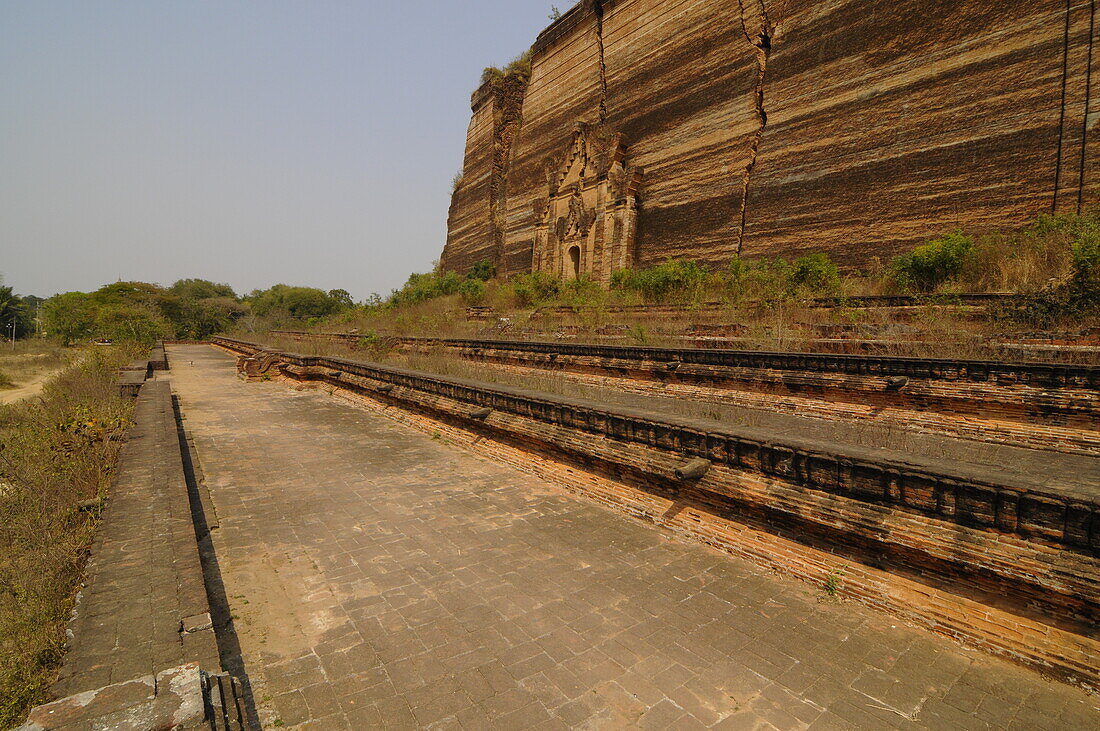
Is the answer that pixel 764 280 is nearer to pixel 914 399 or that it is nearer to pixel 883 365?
pixel 883 365

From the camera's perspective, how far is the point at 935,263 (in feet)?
30.9

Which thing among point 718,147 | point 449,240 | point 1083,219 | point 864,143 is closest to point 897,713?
point 1083,219

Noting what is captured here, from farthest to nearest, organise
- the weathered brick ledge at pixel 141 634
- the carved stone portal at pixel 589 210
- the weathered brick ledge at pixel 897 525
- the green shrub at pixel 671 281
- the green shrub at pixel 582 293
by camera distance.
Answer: the carved stone portal at pixel 589 210, the green shrub at pixel 582 293, the green shrub at pixel 671 281, the weathered brick ledge at pixel 897 525, the weathered brick ledge at pixel 141 634

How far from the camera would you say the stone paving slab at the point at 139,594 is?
1702mm

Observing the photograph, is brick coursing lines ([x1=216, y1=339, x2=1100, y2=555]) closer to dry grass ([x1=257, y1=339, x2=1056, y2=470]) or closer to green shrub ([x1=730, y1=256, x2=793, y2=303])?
dry grass ([x1=257, y1=339, x2=1056, y2=470])

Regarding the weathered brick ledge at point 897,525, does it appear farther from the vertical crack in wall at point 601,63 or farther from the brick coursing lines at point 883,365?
the vertical crack in wall at point 601,63

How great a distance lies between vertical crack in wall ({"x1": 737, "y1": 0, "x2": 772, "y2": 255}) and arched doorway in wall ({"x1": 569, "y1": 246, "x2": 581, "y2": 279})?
23.5ft

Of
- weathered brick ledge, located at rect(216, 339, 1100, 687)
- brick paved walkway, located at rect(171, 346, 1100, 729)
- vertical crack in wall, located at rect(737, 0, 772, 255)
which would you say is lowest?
brick paved walkway, located at rect(171, 346, 1100, 729)

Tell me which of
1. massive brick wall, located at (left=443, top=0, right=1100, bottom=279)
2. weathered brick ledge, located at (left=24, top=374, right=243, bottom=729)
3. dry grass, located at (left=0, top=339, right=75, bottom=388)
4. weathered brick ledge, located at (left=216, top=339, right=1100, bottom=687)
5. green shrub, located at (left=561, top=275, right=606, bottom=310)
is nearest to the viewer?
weathered brick ledge, located at (left=24, top=374, right=243, bottom=729)

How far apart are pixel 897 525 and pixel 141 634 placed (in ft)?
10.6

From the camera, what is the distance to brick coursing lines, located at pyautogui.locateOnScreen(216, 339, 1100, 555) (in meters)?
2.11

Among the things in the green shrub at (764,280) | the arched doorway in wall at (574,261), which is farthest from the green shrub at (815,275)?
the arched doorway in wall at (574,261)

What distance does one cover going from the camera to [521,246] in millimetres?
25688

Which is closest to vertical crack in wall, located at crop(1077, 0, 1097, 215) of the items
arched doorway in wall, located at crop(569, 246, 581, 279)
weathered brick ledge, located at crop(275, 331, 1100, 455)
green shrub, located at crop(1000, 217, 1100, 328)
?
green shrub, located at crop(1000, 217, 1100, 328)
